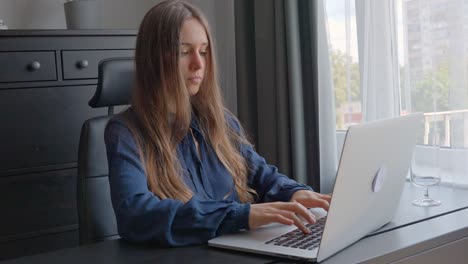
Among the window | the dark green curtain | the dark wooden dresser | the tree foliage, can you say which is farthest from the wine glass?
the dark wooden dresser

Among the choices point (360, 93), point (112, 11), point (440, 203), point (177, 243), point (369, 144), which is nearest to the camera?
point (369, 144)

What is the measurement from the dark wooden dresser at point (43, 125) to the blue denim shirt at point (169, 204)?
1181mm

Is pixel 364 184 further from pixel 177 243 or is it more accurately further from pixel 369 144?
pixel 177 243

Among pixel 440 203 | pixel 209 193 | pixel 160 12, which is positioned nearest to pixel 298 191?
pixel 209 193

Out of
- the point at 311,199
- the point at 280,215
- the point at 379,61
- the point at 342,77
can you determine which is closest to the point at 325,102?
the point at 342,77

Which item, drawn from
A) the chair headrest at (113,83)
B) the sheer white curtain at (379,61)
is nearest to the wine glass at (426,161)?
the sheer white curtain at (379,61)

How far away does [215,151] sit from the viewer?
1805mm

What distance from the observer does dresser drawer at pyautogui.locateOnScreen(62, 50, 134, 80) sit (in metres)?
2.79

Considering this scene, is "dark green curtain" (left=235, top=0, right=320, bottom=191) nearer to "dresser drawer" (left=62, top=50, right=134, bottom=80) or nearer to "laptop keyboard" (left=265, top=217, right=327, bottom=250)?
"dresser drawer" (left=62, top=50, right=134, bottom=80)

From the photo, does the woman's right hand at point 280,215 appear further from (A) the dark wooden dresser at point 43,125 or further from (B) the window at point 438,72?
(A) the dark wooden dresser at point 43,125

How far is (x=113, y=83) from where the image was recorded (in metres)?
2.06

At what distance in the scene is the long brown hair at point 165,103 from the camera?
1.62m

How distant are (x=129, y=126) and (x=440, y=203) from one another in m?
0.83

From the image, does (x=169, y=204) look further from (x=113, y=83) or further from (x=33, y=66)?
(x=33, y=66)
